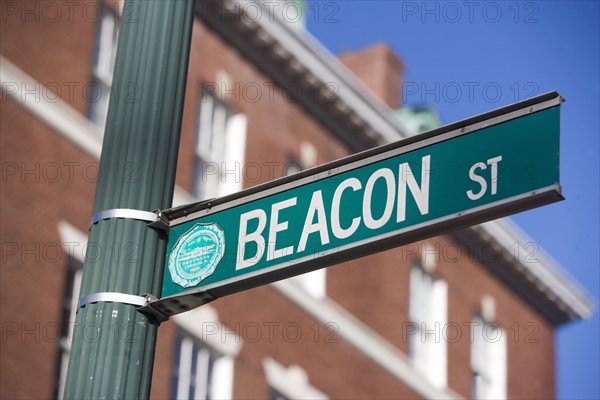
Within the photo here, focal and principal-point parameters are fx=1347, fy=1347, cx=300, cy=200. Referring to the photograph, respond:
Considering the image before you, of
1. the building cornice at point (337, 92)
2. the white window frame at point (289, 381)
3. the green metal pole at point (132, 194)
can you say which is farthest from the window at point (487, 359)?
the green metal pole at point (132, 194)

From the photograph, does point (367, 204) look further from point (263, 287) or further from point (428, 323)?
point (428, 323)

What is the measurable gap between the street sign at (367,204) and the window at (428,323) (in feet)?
65.7

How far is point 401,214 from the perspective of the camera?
17.5 feet

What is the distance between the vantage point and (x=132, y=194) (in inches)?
226

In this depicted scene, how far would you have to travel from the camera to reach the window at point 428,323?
84.4 ft

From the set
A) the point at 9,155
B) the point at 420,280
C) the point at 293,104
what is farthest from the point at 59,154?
the point at 420,280

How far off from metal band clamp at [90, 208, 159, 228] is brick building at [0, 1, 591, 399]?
36.0 feet

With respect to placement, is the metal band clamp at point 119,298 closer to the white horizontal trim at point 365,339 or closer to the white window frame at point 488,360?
the white horizontal trim at point 365,339

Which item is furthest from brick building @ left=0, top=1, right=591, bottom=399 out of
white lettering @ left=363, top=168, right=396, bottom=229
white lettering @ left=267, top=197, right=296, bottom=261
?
white lettering @ left=363, top=168, right=396, bottom=229

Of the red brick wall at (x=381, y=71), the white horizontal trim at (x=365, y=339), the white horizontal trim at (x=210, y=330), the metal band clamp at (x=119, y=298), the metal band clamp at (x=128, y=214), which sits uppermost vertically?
the red brick wall at (x=381, y=71)

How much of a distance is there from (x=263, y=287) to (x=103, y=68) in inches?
176

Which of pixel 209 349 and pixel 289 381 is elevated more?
pixel 289 381

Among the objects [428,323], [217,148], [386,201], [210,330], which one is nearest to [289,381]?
[210,330]

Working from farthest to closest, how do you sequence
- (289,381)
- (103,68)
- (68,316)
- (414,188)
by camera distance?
(289,381)
(103,68)
(68,316)
(414,188)
